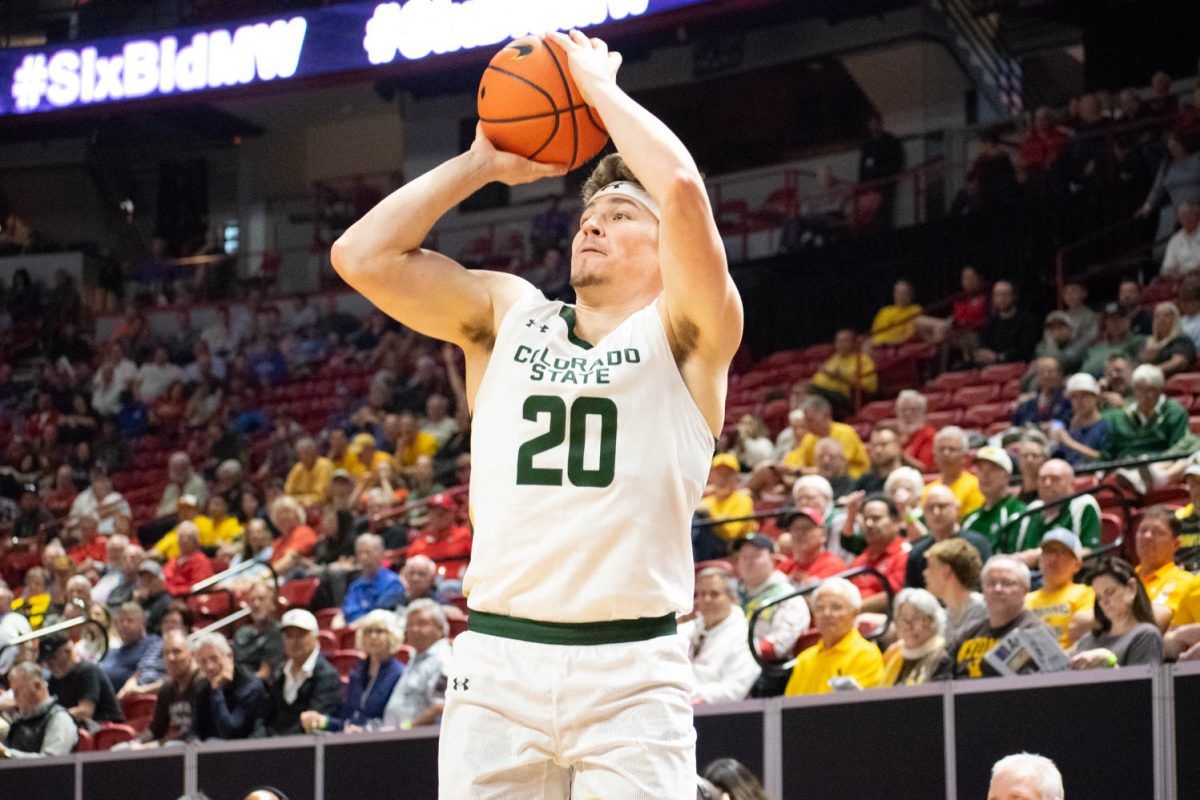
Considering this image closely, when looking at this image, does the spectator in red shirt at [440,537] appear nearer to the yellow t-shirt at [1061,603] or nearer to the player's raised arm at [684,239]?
the yellow t-shirt at [1061,603]

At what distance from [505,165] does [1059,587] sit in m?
4.90

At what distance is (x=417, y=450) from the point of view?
15461mm

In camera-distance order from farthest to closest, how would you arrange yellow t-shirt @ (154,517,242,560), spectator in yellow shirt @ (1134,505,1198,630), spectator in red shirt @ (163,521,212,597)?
yellow t-shirt @ (154,517,242,560)
spectator in red shirt @ (163,521,212,597)
spectator in yellow shirt @ (1134,505,1198,630)

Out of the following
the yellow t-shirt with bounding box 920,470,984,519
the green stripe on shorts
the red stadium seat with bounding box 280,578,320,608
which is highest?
the yellow t-shirt with bounding box 920,470,984,519

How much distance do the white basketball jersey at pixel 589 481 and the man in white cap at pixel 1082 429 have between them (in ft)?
24.8

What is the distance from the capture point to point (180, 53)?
66.9 feet

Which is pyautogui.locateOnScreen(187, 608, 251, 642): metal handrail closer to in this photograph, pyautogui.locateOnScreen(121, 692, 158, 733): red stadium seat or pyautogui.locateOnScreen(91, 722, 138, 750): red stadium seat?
pyautogui.locateOnScreen(121, 692, 158, 733): red stadium seat

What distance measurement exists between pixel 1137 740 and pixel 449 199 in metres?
3.68

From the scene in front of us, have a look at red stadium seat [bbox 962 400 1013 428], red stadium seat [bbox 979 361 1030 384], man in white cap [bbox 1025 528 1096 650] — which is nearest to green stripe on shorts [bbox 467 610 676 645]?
man in white cap [bbox 1025 528 1096 650]

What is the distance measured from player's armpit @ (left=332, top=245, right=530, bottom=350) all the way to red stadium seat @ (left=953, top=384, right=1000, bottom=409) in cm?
1016

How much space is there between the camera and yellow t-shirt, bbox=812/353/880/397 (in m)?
14.3

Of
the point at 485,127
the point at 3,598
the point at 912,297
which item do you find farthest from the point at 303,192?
the point at 485,127

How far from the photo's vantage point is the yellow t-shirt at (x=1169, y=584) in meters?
7.45

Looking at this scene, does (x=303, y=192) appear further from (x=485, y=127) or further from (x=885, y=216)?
(x=485, y=127)
